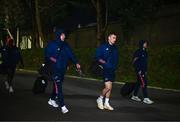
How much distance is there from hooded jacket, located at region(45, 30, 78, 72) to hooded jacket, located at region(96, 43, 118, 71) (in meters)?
0.69

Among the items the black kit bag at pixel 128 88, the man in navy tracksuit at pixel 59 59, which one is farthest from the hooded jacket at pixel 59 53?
the black kit bag at pixel 128 88

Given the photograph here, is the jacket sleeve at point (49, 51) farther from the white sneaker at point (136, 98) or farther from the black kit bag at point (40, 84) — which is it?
the white sneaker at point (136, 98)

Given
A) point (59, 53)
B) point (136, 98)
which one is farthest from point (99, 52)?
point (136, 98)

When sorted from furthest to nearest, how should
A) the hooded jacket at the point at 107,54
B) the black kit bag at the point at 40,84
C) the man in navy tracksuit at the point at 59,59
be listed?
the black kit bag at the point at 40,84, the hooded jacket at the point at 107,54, the man in navy tracksuit at the point at 59,59

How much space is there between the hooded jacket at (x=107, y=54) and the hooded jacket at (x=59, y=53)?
689 mm

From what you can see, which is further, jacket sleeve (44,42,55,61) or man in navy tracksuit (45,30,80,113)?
jacket sleeve (44,42,55,61)

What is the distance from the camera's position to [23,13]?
133 ft

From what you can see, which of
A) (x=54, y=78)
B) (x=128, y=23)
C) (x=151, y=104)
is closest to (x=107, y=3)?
(x=128, y=23)

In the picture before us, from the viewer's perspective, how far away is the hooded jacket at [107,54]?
12.1 m

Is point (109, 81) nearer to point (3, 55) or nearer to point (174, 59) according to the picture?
point (3, 55)

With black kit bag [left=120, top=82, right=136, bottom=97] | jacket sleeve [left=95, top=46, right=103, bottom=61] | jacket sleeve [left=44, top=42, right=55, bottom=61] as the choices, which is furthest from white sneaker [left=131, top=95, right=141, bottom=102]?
jacket sleeve [left=44, top=42, right=55, bottom=61]

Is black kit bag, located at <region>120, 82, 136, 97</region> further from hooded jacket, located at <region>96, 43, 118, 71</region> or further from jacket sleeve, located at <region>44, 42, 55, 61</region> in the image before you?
jacket sleeve, located at <region>44, 42, 55, 61</region>

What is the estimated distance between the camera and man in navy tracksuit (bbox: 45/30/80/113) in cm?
1164

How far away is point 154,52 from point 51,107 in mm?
10926
